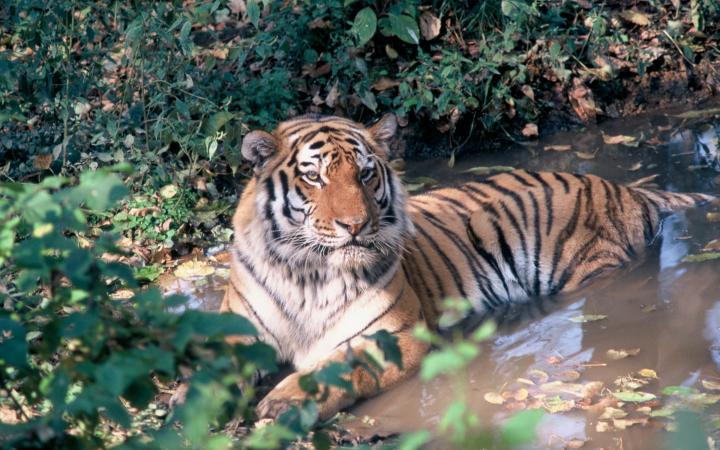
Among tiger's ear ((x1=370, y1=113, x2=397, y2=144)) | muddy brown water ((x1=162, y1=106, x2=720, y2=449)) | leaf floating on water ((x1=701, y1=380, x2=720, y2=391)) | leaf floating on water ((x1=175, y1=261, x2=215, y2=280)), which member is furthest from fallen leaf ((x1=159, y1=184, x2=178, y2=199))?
leaf floating on water ((x1=701, y1=380, x2=720, y2=391))

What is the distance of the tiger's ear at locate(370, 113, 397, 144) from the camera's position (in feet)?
13.2

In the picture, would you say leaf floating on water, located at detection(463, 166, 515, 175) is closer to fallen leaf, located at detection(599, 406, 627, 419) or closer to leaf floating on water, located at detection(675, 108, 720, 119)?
leaf floating on water, located at detection(675, 108, 720, 119)

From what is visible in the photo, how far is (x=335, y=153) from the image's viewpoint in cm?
376

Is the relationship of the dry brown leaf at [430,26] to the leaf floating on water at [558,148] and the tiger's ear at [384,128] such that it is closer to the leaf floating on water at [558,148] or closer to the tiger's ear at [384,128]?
the leaf floating on water at [558,148]

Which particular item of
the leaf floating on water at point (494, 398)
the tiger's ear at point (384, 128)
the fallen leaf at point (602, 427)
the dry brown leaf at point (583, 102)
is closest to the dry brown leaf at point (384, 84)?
the dry brown leaf at point (583, 102)

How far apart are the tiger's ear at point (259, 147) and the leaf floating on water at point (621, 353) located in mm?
1641

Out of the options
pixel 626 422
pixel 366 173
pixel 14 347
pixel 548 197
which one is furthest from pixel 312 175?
pixel 14 347

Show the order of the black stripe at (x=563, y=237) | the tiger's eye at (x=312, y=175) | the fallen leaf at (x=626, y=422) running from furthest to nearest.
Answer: the black stripe at (x=563, y=237)
the tiger's eye at (x=312, y=175)
the fallen leaf at (x=626, y=422)

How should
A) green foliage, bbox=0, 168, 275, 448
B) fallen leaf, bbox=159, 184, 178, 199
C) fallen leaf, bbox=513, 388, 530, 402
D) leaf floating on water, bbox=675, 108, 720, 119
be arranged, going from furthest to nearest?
leaf floating on water, bbox=675, 108, 720, 119, fallen leaf, bbox=159, 184, 178, 199, fallen leaf, bbox=513, 388, 530, 402, green foliage, bbox=0, 168, 275, 448

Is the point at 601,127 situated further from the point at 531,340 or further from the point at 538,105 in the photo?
the point at 531,340

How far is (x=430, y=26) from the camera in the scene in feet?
21.8

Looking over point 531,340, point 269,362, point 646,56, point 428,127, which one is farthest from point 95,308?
point 646,56

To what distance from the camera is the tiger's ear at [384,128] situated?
404 centimetres

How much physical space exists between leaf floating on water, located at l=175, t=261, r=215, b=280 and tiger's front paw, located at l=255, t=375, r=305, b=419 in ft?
5.25
